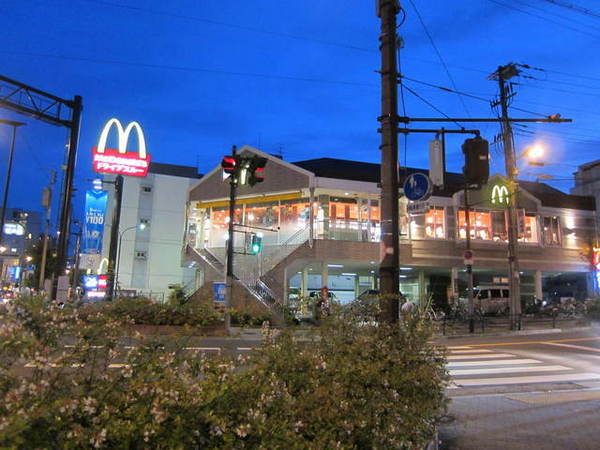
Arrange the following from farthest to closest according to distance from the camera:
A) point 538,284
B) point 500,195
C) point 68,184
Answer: point 538,284
point 500,195
point 68,184

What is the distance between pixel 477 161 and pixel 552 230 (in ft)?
112

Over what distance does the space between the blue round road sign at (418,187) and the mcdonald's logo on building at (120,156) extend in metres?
27.4

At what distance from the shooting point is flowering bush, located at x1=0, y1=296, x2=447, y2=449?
8.64ft

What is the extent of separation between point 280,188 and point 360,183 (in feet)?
17.1

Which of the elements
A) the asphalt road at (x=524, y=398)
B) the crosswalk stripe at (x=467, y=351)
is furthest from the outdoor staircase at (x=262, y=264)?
the asphalt road at (x=524, y=398)

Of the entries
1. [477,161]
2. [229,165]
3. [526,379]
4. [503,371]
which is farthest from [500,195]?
[477,161]

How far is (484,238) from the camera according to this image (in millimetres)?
35312

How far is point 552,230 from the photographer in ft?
125

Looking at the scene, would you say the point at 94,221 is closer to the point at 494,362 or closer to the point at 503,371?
the point at 494,362

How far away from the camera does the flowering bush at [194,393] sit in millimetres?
2633

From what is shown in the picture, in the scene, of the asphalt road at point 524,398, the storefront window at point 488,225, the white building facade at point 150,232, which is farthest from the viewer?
the white building facade at point 150,232

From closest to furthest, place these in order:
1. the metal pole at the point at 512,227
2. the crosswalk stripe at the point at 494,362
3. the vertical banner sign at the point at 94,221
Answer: the crosswalk stripe at the point at 494,362 < the metal pole at the point at 512,227 < the vertical banner sign at the point at 94,221

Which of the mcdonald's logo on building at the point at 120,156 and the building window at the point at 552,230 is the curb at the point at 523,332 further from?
the mcdonald's logo on building at the point at 120,156

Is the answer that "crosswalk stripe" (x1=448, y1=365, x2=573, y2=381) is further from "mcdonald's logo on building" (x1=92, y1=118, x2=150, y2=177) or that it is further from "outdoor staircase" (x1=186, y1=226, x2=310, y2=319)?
"mcdonald's logo on building" (x1=92, y1=118, x2=150, y2=177)
